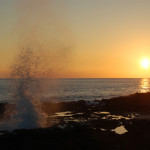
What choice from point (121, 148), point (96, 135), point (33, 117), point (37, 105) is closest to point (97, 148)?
point (121, 148)

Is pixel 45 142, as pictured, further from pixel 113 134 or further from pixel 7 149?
pixel 113 134

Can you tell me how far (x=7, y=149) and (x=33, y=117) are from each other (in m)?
9.14

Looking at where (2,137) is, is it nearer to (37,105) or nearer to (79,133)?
(79,133)

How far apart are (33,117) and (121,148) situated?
11.9m

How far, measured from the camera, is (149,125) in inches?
917

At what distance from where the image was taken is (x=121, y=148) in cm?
1642

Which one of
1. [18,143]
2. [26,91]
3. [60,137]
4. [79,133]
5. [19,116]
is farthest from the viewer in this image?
[26,91]

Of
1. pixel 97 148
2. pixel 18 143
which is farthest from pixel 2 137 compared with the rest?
pixel 97 148

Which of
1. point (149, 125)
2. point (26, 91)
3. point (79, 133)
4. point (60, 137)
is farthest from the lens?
point (26, 91)

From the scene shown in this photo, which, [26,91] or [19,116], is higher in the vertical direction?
[26,91]

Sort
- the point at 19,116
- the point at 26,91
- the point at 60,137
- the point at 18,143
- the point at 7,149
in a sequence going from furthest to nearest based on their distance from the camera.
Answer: the point at 26,91 < the point at 19,116 < the point at 60,137 < the point at 18,143 < the point at 7,149

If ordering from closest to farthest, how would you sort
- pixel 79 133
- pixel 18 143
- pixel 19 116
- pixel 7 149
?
1. pixel 7 149
2. pixel 18 143
3. pixel 79 133
4. pixel 19 116

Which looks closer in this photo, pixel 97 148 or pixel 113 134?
pixel 97 148

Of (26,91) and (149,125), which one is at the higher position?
(26,91)
